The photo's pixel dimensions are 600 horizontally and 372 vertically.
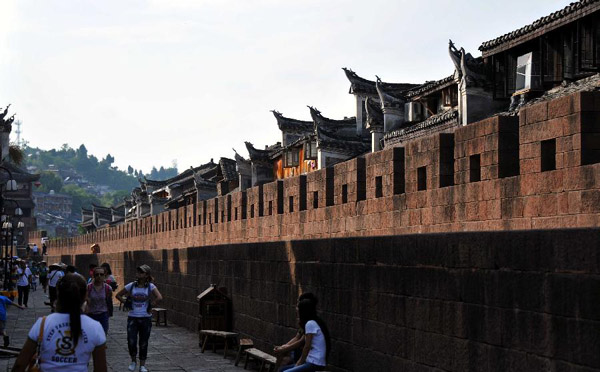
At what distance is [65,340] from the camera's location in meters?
6.21

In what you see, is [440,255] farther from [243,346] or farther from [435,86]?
[435,86]

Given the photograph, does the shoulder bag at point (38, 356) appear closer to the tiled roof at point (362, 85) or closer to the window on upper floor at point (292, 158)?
the tiled roof at point (362, 85)

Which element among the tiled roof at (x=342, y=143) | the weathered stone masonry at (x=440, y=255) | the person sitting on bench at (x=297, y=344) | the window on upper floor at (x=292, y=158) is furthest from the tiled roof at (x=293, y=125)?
the person sitting on bench at (x=297, y=344)

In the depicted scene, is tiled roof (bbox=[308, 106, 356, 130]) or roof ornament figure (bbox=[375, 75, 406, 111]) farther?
tiled roof (bbox=[308, 106, 356, 130])

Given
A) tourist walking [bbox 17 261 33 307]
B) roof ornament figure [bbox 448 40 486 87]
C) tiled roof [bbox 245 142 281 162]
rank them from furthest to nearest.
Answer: tiled roof [bbox 245 142 281 162] < tourist walking [bbox 17 261 33 307] < roof ornament figure [bbox 448 40 486 87]

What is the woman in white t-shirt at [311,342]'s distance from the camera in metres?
9.15

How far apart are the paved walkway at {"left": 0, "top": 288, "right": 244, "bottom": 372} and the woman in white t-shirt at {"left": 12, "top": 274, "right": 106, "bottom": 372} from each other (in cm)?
748

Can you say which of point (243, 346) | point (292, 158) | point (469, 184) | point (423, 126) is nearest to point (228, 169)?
point (292, 158)

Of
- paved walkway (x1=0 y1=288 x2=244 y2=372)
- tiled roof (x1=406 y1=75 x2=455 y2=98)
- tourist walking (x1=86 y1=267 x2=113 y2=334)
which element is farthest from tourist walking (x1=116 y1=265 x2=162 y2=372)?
tiled roof (x1=406 y1=75 x2=455 y2=98)

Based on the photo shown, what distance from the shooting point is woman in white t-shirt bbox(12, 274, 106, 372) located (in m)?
6.21

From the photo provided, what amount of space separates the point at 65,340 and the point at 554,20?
18553mm

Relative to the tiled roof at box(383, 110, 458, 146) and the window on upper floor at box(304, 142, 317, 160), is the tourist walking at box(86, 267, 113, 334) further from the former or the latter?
the window on upper floor at box(304, 142, 317, 160)

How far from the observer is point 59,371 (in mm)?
6207

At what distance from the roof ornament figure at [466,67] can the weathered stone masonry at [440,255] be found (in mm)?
5917
